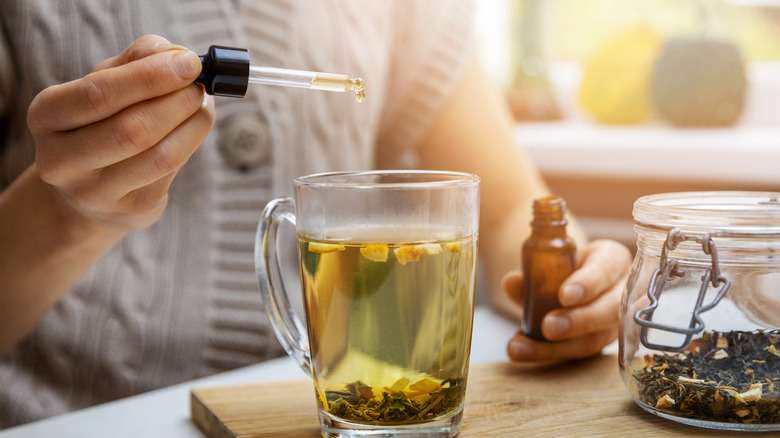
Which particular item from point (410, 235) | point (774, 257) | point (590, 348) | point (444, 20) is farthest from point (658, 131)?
point (410, 235)

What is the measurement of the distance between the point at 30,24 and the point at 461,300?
601 millimetres

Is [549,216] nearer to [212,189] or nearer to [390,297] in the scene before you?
[390,297]

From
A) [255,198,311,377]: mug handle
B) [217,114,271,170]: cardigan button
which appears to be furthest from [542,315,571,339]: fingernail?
[217,114,271,170]: cardigan button

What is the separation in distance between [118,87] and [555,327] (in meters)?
0.42

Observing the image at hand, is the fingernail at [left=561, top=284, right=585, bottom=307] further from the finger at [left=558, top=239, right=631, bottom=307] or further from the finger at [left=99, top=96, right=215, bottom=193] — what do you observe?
the finger at [left=99, top=96, right=215, bottom=193]

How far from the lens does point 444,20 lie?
1128 mm

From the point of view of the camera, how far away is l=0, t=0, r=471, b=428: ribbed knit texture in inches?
35.1

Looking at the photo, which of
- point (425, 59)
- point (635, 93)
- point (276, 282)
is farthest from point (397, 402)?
point (635, 93)

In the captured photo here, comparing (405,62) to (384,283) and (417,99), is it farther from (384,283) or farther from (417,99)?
(384,283)

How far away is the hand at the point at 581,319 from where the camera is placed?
0.70 meters

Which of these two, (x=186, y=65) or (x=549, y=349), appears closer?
(x=186, y=65)

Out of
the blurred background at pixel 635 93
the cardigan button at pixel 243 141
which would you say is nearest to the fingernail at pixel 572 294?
the cardigan button at pixel 243 141

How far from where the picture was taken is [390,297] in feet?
1.76

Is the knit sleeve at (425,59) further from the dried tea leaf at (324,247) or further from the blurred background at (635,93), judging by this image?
the dried tea leaf at (324,247)
